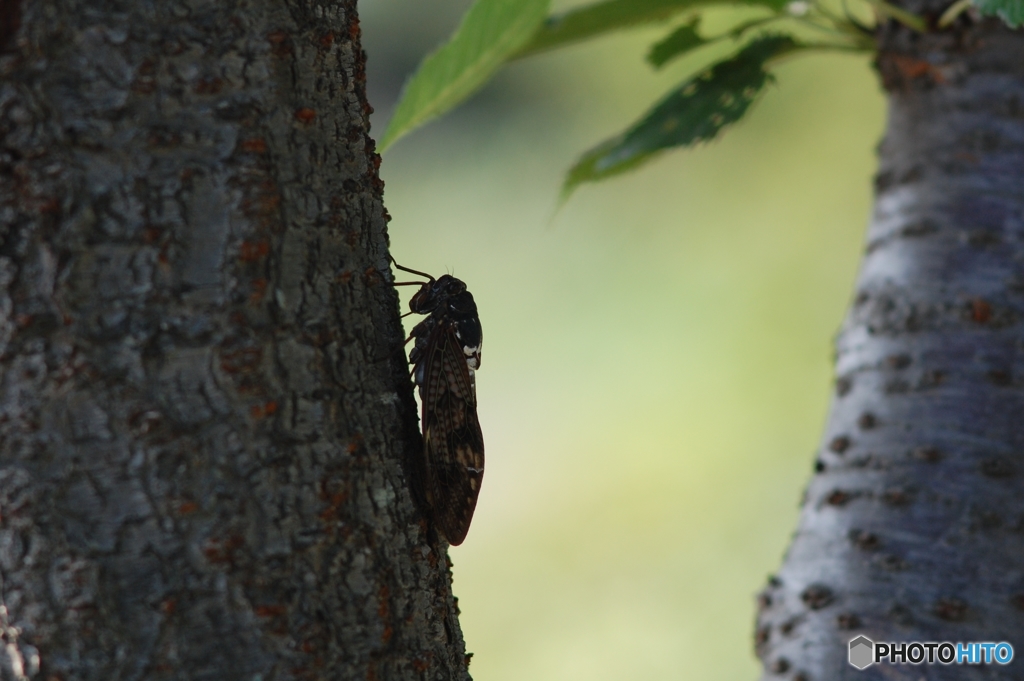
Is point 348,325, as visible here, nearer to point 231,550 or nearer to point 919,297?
point 231,550

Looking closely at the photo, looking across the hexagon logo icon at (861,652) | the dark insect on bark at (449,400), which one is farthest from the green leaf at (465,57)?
the hexagon logo icon at (861,652)

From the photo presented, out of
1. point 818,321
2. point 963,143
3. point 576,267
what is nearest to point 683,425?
point 818,321

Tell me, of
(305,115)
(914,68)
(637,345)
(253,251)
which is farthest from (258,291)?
(637,345)

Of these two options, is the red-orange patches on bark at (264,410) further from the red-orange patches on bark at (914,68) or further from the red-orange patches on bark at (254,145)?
the red-orange patches on bark at (914,68)

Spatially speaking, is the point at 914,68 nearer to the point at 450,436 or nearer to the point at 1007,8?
the point at 1007,8

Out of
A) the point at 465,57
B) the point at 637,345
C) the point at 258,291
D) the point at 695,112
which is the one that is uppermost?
the point at 637,345
